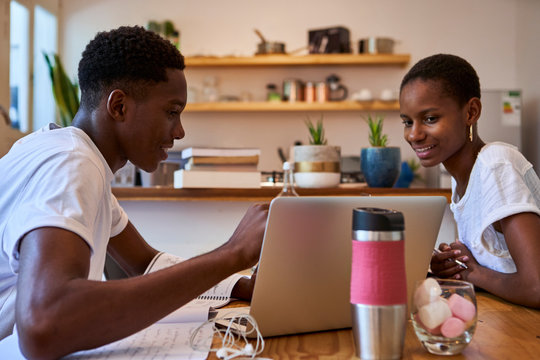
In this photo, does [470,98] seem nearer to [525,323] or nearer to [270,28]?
[525,323]

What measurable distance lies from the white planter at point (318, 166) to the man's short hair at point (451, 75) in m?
0.80

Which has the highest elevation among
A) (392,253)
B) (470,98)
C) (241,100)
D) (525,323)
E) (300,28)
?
(300,28)

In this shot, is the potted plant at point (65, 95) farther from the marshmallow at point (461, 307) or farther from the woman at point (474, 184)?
the marshmallow at point (461, 307)

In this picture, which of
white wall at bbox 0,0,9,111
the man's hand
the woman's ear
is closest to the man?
the man's hand

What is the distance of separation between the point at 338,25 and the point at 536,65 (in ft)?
4.83

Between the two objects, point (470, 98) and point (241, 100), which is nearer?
point (470, 98)

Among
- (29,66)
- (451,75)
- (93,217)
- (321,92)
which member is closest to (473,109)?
(451,75)

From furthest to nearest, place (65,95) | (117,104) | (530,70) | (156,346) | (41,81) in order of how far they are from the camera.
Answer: (41,81) → (530,70) → (65,95) → (117,104) → (156,346)

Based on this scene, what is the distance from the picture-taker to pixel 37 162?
2.78ft

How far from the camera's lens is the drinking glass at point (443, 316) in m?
0.72

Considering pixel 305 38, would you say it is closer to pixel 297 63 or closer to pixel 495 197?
pixel 297 63

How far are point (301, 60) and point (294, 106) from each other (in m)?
0.35

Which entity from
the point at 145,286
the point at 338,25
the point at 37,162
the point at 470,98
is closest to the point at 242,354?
the point at 145,286

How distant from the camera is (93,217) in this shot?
83 centimetres
